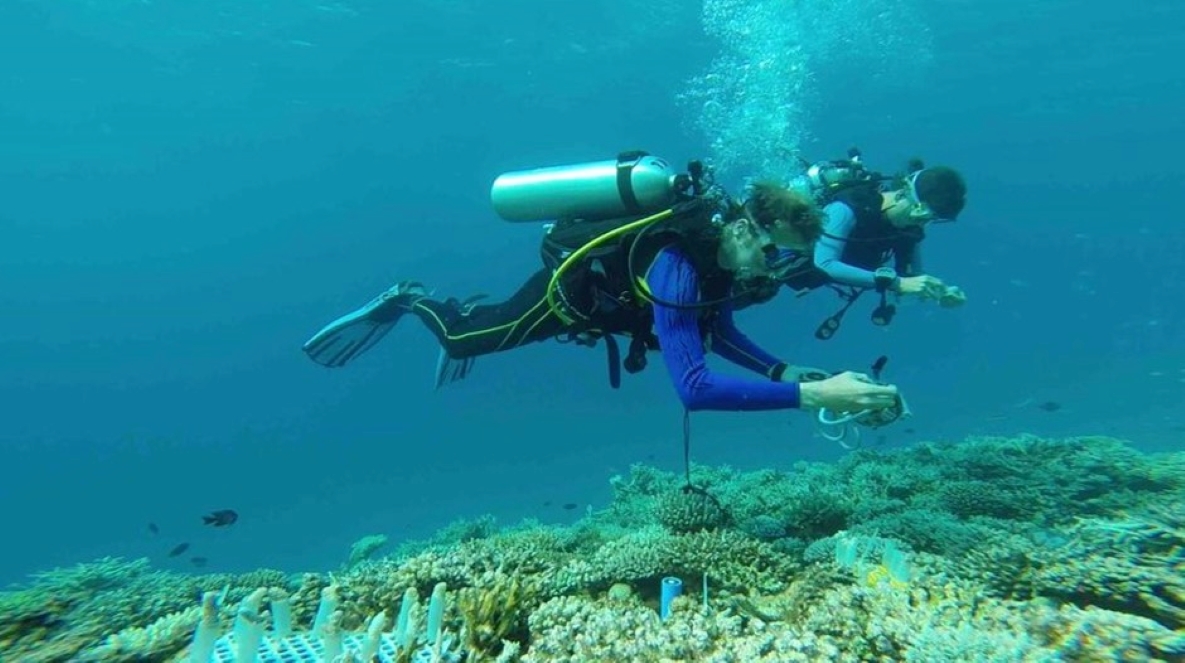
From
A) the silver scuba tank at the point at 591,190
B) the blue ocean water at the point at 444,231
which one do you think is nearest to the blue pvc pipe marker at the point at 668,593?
the silver scuba tank at the point at 591,190

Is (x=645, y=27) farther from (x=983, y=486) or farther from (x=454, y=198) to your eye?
(x=454, y=198)

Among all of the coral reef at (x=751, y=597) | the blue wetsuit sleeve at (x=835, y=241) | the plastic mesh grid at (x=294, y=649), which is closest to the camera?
the coral reef at (x=751, y=597)

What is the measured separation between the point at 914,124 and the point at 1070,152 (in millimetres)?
18910

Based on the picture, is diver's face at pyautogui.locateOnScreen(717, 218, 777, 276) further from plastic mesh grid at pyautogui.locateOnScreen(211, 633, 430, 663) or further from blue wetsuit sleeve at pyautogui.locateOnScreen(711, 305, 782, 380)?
plastic mesh grid at pyautogui.locateOnScreen(211, 633, 430, 663)

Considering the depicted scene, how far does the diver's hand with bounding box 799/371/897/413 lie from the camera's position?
3.89 metres

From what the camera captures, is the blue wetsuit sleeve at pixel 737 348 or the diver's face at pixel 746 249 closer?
the diver's face at pixel 746 249

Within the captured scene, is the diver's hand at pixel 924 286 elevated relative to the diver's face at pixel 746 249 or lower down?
elevated

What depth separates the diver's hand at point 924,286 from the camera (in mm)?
6117

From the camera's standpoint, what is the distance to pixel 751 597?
14.1 feet

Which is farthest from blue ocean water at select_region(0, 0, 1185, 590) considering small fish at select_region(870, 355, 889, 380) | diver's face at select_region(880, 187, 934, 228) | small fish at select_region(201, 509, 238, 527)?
small fish at select_region(870, 355, 889, 380)

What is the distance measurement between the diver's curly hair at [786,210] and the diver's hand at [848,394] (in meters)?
1.04

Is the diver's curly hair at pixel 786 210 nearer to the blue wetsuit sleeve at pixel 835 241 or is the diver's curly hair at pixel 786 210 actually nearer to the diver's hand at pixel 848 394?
the diver's hand at pixel 848 394

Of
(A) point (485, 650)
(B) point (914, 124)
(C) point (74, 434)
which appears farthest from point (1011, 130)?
(C) point (74, 434)

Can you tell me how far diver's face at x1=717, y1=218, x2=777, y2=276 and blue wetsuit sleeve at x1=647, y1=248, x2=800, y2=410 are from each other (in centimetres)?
28
